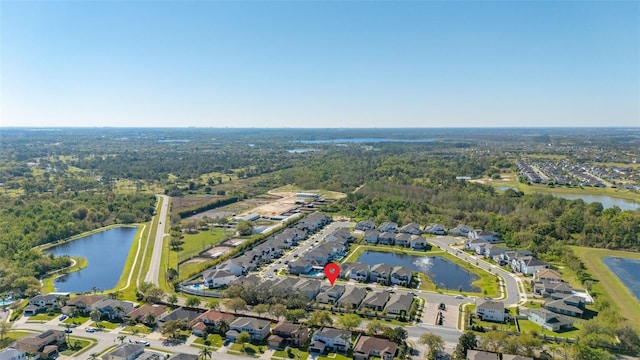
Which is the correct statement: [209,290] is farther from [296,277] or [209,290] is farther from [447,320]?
[447,320]

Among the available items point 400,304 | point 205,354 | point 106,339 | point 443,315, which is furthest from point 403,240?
point 106,339

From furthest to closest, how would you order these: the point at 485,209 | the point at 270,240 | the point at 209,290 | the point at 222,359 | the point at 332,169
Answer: the point at 332,169, the point at 485,209, the point at 270,240, the point at 209,290, the point at 222,359

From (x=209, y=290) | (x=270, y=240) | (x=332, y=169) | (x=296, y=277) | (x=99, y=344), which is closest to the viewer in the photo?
(x=99, y=344)

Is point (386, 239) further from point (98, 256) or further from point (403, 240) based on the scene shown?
point (98, 256)

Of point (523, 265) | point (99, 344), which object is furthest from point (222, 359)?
point (523, 265)

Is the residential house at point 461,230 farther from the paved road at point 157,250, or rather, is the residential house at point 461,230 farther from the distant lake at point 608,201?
the paved road at point 157,250
